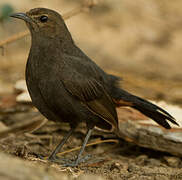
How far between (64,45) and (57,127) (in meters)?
1.76

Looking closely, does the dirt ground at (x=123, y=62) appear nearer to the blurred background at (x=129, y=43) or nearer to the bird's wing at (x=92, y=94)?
the blurred background at (x=129, y=43)

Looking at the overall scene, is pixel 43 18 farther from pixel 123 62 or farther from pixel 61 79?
pixel 123 62

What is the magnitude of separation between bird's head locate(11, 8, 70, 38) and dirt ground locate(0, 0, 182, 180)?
117 centimetres

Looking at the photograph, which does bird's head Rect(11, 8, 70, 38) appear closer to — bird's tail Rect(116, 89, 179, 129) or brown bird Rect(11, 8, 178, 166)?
brown bird Rect(11, 8, 178, 166)

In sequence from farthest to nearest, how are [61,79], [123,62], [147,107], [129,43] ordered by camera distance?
[129,43]
[123,62]
[147,107]
[61,79]

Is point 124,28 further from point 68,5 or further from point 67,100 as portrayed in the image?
point 67,100

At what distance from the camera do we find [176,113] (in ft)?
17.9

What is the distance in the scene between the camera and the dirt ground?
4508 millimetres

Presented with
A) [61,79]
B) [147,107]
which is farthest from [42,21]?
[147,107]

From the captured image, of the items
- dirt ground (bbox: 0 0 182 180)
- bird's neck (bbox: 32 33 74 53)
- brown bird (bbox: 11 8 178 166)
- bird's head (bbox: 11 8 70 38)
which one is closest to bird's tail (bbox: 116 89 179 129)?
brown bird (bbox: 11 8 178 166)

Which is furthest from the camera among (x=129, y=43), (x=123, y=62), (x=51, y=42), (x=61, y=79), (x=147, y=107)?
(x=129, y=43)

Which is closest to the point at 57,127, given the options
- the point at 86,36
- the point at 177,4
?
the point at 86,36

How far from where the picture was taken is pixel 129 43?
384 inches

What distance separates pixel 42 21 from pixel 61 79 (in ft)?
2.27
